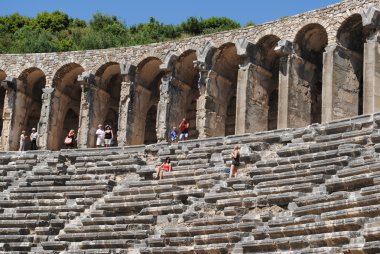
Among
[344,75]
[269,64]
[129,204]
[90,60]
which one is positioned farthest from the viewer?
[90,60]

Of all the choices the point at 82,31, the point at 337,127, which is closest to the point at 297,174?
the point at 337,127

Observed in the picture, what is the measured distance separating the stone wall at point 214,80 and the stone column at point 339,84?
33mm

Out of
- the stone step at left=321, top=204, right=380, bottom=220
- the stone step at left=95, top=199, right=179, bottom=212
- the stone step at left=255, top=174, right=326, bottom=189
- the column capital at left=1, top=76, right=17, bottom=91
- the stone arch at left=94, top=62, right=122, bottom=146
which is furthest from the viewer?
the column capital at left=1, top=76, right=17, bottom=91

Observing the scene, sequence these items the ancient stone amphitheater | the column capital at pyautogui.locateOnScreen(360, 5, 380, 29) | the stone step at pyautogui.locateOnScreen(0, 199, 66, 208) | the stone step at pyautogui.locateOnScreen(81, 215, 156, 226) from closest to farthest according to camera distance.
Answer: the ancient stone amphitheater, the stone step at pyautogui.locateOnScreen(81, 215, 156, 226), the stone step at pyautogui.locateOnScreen(0, 199, 66, 208), the column capital at pyautogui.locateOnScreen(360, 5, 380, 29)

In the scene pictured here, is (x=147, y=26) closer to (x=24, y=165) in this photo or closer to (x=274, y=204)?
(x=24, y=165)

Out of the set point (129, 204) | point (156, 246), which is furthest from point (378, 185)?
point (129, 204)

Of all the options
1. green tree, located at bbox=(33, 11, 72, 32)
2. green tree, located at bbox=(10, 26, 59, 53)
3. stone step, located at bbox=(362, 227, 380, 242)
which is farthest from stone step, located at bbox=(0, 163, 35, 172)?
green tree, located at bbox=(33, 11, 72, 32)

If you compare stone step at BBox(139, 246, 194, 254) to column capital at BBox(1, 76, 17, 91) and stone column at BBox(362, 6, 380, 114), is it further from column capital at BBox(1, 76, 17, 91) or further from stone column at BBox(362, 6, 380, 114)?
column capital at BBox(1, 76, 17, 91)

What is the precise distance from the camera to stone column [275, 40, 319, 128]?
30250mm

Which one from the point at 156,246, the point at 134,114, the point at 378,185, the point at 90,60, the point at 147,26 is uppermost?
the point at 147,26

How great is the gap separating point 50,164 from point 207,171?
20.9 ft

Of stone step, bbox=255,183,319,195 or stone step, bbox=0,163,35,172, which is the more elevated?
stone step, bbox=0,163,35,172

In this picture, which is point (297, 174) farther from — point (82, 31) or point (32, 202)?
point (82, 31)

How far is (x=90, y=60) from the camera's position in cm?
3569
